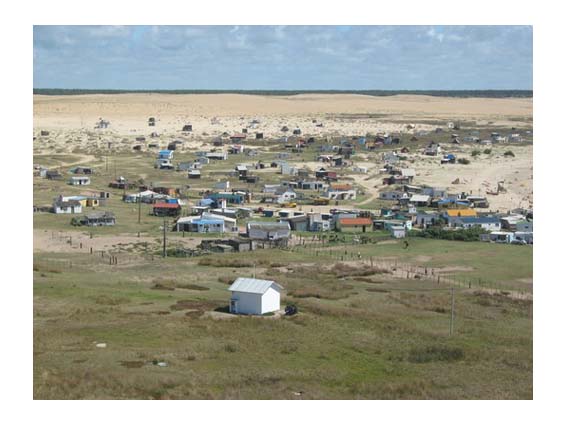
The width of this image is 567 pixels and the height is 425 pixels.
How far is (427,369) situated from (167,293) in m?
9.93

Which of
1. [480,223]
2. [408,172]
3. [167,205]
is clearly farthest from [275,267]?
[408,172]

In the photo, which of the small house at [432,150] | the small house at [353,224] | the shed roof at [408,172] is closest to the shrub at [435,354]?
the small house at [353,224]

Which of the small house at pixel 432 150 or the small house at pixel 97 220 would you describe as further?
the small house at pixel 432 150

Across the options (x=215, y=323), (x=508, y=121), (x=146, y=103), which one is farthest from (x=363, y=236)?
(x=146, y=103)

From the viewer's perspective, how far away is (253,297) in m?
23.9

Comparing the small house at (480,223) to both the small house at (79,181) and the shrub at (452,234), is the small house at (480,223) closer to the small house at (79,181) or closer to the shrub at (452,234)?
the shrub at (452,234)

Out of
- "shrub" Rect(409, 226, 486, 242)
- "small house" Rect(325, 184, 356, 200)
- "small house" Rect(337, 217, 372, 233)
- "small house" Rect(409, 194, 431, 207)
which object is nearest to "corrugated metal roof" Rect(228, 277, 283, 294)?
"small house" Rect(337, 217, 372, 233)

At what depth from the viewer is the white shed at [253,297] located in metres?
23.9

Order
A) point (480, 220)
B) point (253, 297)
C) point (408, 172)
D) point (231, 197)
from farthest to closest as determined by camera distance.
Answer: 1. point (408, 172)
2. point (231, 197)
3. point (480, 220)
4. point (253, 297)

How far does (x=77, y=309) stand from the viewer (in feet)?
79.3

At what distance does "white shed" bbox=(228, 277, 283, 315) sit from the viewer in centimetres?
2394

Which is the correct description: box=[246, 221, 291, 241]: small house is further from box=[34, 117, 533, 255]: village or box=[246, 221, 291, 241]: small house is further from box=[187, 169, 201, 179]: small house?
box=[187, 169, 201, 179]: small house

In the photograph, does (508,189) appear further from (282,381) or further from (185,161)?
(282,381)

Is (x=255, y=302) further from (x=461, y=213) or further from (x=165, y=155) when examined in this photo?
(x=165, y=155)
